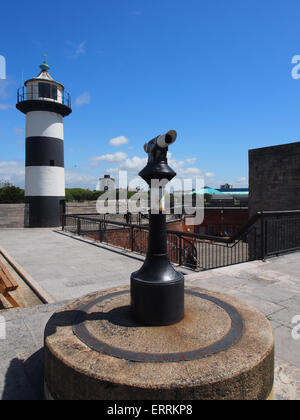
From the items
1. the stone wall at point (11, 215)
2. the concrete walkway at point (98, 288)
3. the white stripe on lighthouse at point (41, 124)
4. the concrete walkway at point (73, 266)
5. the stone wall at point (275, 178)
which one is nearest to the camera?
the concrete walkway at point (98, 288)

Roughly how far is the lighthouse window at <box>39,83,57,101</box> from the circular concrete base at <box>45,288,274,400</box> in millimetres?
18384

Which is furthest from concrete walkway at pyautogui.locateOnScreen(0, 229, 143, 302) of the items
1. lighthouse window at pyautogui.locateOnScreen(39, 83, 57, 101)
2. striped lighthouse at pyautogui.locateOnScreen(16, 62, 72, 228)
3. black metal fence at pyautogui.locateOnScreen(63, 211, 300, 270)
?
lighthouse window at pyautogui.locateOnScreen(39, 83, 57, 101)

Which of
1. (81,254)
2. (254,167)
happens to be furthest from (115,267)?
(254,167)

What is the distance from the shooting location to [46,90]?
18.0 m

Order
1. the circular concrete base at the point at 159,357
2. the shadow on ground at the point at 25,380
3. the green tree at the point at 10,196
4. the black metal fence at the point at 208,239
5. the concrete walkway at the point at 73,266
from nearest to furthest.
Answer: the circular concrete base at the point at 159,357 < the shadow on ground at the point at 25,380 < the concrete walkway at the point at 73,266 < the black metal fence at the point at 208,239 < the green tree at the point at 10,196

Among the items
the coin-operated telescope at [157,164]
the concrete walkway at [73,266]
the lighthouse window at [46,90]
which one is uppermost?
the lighthouse window at [46,90]

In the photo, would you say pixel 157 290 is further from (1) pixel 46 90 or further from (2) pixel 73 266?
(1) pixel 46 90

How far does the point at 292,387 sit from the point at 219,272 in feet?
11.4

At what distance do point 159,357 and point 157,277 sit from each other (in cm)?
78

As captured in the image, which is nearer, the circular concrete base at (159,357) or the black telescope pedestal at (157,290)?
the circular concrete base at (159,357)

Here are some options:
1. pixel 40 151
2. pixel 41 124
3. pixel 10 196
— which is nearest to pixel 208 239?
pixel 40 151

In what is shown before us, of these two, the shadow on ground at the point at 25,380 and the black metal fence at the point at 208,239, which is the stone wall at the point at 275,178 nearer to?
the black metal fence at the point at 208,239

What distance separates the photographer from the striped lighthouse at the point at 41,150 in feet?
58.4

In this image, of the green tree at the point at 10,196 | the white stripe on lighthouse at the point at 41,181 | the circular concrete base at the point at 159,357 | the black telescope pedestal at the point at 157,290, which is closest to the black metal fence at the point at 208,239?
the white stripe on lighthouse at the point at 41,181
